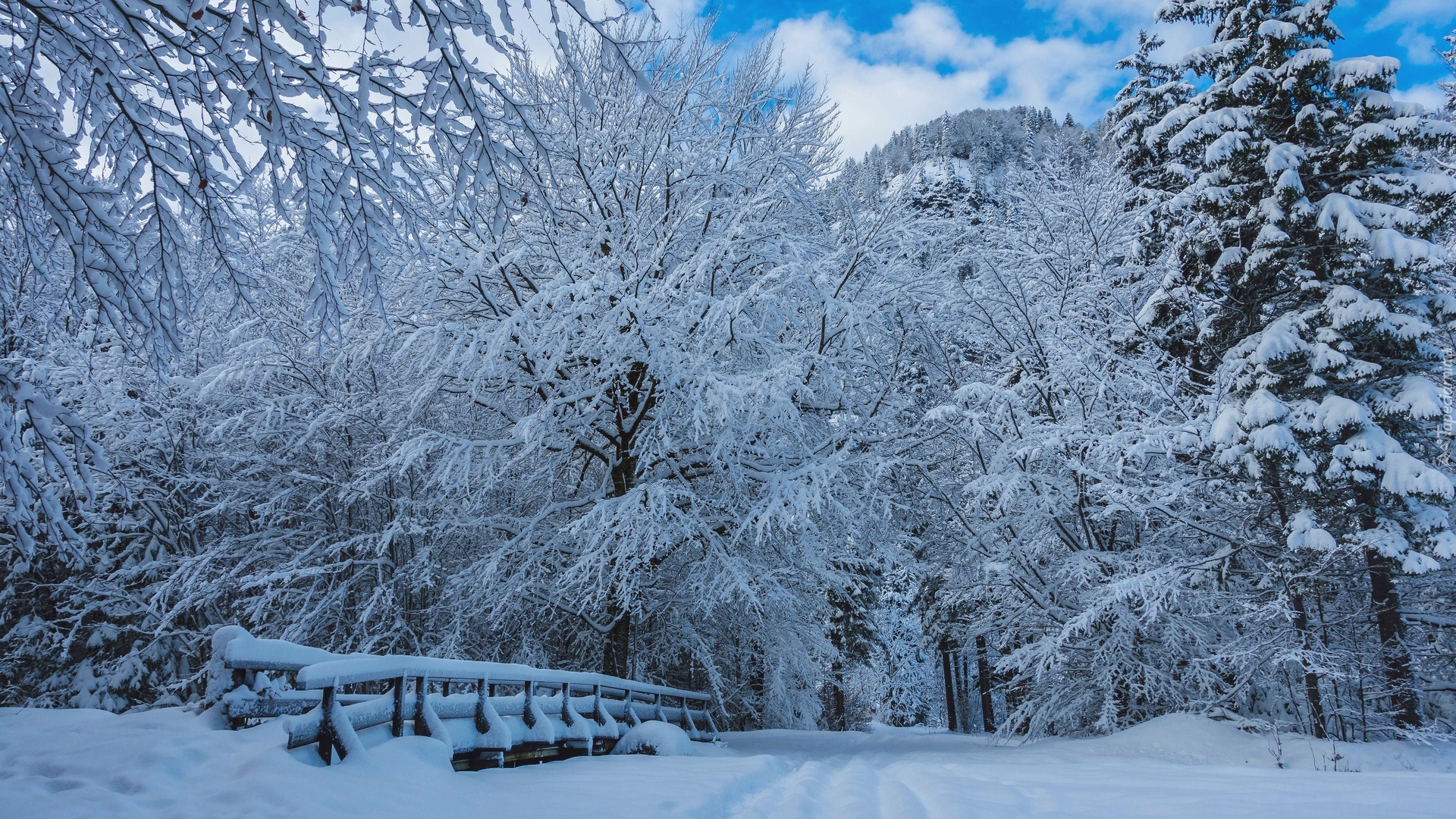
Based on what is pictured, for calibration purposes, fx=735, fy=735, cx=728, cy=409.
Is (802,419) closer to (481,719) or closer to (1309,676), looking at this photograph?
(481,719)

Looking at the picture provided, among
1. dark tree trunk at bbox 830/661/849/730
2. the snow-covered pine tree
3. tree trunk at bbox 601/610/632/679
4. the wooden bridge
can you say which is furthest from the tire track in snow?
dark tree trunk at bbox 830/661/849/730

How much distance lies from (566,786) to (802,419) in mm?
6531

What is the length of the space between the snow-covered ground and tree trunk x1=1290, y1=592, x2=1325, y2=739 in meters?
1.83

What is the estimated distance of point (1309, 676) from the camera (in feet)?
29.3

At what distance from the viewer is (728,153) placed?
1136 cm

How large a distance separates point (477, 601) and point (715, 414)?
4877mm

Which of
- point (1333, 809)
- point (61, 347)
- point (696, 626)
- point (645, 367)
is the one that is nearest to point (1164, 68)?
point (645, 367)

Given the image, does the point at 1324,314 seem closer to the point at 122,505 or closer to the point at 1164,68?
the point at 1164,68

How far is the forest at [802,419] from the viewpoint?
868 centimetres

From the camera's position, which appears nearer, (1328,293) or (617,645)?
(1328,293)

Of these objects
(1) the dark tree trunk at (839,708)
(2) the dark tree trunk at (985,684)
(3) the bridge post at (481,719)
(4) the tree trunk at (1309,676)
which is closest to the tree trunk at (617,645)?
(3) the bridge post at (481,719)

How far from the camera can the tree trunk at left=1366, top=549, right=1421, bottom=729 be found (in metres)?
8.30

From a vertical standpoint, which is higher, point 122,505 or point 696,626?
point 122,505

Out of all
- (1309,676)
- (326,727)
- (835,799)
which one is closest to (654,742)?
(835,799)
